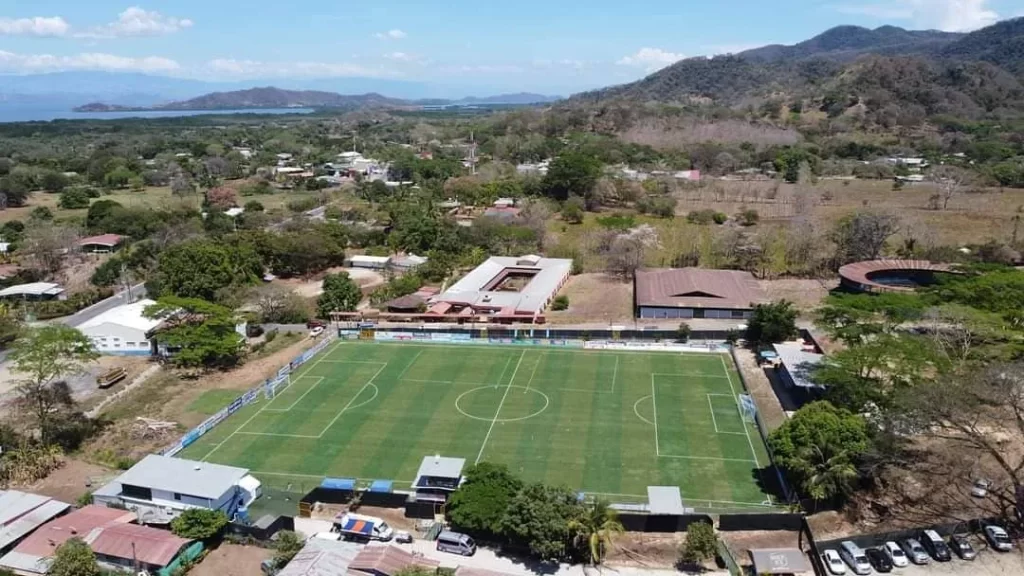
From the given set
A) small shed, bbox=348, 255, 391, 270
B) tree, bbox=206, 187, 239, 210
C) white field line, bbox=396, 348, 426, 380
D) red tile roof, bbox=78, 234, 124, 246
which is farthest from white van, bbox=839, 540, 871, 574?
tree, bbox=206, 187, 239, 210

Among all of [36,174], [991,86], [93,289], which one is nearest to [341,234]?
[93,289]

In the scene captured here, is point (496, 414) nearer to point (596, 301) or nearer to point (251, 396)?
point (251, 396)

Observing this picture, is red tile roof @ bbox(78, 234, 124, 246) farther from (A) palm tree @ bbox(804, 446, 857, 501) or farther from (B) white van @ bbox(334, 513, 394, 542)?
(A) palm tree @ bbox(804, 446, 857, 501)

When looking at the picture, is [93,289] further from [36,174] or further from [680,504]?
[36,174]

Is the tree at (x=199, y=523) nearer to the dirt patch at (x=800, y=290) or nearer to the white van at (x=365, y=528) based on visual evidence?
the white van at (x=365, y=528)

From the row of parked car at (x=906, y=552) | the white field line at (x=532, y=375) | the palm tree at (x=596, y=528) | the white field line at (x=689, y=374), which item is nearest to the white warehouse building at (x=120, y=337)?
the white field line at (x=532, y=375)
